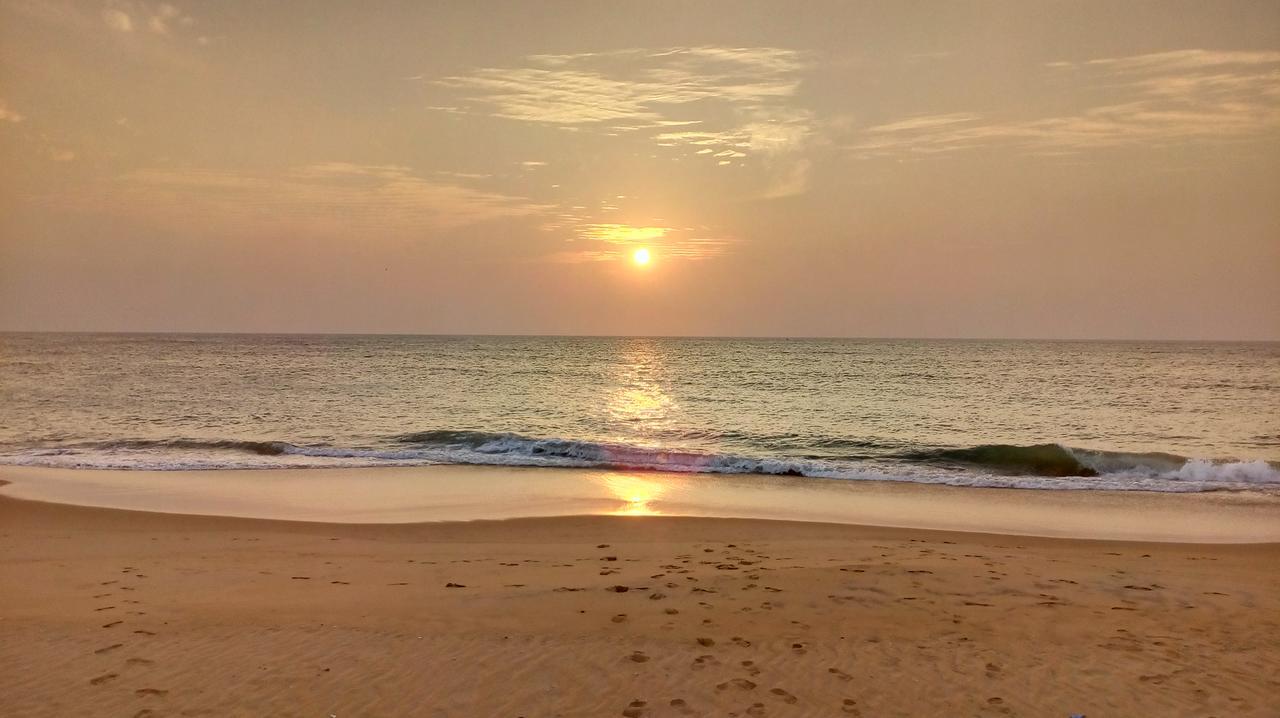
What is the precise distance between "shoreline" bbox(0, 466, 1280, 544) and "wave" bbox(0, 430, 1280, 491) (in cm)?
106

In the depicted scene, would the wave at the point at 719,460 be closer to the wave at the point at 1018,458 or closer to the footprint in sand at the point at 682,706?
the wave at the point at 1018,458

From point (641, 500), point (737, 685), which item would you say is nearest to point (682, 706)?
point (737, 685)

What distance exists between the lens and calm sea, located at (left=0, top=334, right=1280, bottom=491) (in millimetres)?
23625

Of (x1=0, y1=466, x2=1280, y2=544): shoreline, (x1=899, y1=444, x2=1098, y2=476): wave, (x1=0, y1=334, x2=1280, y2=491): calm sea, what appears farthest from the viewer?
(x1=899, y1=444, x2=1098, y2=476): wave

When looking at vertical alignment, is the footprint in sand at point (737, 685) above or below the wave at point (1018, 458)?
above

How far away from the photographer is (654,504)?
16797 mm

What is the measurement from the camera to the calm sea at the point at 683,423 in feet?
77.5

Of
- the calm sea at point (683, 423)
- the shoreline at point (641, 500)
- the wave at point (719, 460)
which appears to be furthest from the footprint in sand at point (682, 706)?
the calm sea at point (683, 423)

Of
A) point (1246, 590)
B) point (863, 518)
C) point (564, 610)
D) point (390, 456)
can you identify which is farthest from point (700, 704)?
point (390, 456)

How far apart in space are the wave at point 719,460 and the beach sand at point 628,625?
352 inches

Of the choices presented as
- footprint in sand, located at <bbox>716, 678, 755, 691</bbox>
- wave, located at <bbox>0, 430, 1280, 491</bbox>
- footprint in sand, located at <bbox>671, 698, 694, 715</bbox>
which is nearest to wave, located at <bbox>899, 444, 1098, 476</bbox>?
wave, located at <bbox>0, 430, 1280, 491</bbox>

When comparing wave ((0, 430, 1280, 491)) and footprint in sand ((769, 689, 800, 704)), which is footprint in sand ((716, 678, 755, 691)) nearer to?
footprint in sand ((769, 689, 800, 704))

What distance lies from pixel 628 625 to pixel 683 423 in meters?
26.8

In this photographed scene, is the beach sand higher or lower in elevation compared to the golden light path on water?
higher
